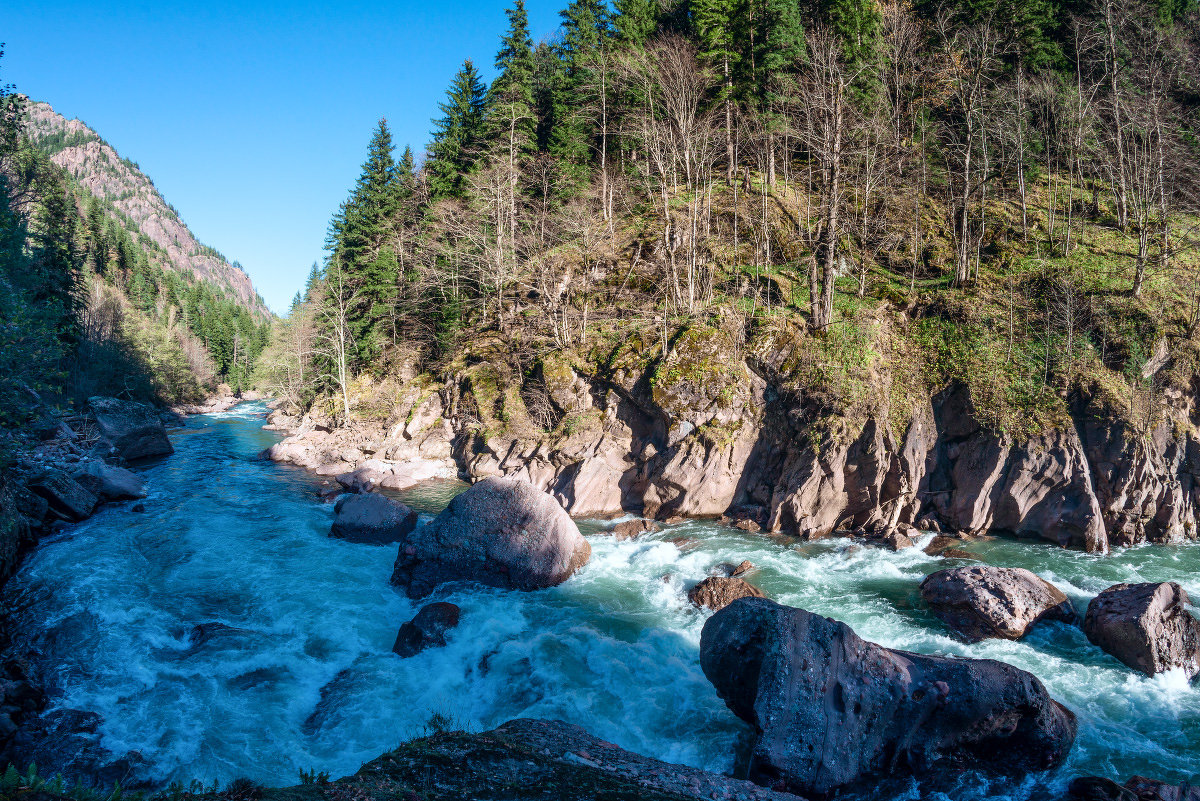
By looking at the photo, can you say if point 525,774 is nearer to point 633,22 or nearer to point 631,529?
point 631,529

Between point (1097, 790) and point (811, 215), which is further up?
point (811, 215)

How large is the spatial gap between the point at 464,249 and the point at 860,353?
20.0 meters

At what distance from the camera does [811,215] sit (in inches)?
1007

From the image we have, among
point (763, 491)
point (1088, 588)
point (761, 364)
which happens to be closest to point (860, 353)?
point (761, 364)

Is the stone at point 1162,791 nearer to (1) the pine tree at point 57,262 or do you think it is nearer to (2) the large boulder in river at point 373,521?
(2) the large boulder in river at point 373,521

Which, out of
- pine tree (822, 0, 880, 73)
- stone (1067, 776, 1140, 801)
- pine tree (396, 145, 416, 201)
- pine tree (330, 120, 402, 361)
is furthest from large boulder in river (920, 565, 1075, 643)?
pine tree (396, 145, 416, 201)

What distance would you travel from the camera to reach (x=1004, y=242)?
67.7ft

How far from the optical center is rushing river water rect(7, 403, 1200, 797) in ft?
23.8

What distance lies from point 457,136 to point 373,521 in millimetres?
28050

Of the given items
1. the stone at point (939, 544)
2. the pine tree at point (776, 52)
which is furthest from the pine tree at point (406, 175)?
the stone at point (939, 544)

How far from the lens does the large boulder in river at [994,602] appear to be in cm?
959

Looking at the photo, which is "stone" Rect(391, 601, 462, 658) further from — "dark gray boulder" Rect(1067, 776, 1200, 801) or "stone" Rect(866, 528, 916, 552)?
"stone" Rect(866, 528, 916, 552)

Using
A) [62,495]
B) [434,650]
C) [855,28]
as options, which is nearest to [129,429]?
[62,495]

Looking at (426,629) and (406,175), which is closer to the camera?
(426,629)
